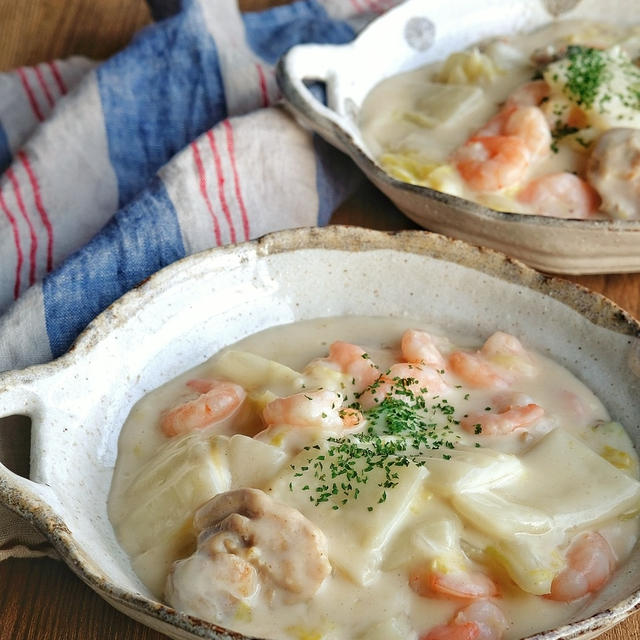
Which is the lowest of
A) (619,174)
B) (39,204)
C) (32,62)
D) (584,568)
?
(584,568)

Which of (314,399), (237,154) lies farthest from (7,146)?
(314,399)

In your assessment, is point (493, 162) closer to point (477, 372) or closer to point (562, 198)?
point (562, 198)

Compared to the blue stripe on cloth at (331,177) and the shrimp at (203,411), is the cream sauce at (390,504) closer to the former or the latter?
the shrimp at (203,411)

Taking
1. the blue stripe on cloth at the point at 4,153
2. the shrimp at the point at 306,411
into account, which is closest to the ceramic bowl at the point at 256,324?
the shrimp at the point at 306,411

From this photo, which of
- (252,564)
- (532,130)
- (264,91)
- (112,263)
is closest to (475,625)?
(252,564)

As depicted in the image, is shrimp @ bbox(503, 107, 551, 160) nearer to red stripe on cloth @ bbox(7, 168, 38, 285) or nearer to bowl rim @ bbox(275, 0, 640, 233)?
bowl rim @ bbox(275, 0, 640, 233)

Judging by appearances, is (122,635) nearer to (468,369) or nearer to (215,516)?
(215,516)
